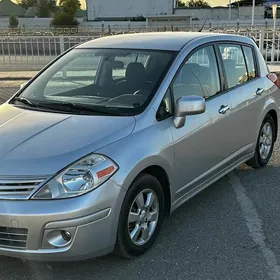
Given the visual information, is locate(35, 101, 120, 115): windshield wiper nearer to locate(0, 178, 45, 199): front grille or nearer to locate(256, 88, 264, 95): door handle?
locate(0, 178, 45, 199): front grille

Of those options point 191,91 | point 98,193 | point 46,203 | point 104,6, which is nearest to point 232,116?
point 191,91

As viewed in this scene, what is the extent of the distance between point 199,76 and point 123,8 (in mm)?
75699

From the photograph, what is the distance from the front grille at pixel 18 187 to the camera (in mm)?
2736

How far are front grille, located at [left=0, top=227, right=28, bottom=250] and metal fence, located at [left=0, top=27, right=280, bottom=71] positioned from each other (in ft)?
38.7

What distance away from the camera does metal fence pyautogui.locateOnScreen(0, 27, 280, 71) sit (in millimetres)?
14172

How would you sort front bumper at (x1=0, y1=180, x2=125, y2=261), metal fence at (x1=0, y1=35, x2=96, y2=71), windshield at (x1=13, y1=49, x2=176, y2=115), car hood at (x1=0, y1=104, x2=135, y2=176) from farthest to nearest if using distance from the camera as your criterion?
1. metal fence at (x1=0, y1=35, x2=96, y2=71)
2. windshield at (x1=13, y1=49, x2=176, y2=115)
3. car hood at (x1=0, y1=104, x2=135, y2=176)
4. front bumper at (x1=0, y1=180, x2=125, y2=261)

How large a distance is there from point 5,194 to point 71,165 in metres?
0.46

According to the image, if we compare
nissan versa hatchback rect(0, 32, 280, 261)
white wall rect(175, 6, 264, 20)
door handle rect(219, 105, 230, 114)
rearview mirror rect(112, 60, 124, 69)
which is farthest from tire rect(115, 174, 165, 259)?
white wall rect(175, 6, 264, 20)

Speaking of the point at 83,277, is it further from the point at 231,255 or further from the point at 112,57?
the point at 112,57

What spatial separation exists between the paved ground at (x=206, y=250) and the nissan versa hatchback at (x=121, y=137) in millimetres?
194

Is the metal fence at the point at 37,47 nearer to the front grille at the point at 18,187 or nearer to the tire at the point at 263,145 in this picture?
the tire at the point at 263,145

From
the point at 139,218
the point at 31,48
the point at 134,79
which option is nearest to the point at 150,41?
the point at 134,79

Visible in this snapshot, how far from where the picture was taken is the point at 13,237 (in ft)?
9.17

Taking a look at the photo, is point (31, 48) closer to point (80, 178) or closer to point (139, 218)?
point (139, 218)
